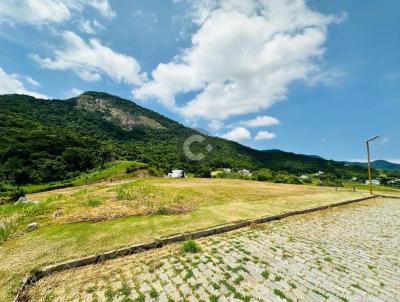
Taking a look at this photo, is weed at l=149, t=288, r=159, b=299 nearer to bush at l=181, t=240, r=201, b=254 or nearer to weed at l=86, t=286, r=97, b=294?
weed at l=86, t=286, r=97, b=294

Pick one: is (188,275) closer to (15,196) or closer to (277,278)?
(277,278)

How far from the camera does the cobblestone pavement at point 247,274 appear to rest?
518cm

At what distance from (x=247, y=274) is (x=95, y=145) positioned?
10535 cm

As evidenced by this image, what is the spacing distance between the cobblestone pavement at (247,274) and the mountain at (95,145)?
62945 mm

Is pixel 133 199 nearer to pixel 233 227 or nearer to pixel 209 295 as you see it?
pixel 233 227

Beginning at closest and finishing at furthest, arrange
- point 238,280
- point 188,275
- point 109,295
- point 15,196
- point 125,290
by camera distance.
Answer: point 109,295
point 125,290
point 238,280
point 188,275
point 15,196

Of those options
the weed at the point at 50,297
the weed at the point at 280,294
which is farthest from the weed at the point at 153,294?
the weed at the point at 280,294

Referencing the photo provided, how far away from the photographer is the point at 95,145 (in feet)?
329

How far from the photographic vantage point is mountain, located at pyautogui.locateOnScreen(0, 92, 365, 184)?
7019cm

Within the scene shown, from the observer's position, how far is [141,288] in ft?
17.8

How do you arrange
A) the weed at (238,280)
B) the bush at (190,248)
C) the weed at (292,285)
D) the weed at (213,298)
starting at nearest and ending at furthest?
the weed at (213,298) < the weed at (292,285) < the weed at (238,280) < the bush at (190,248)

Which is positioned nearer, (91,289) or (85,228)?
(91,289)

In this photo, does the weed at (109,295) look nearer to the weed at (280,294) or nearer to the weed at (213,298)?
the weed at (213,298)

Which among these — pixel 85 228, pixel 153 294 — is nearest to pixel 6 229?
pixel 85 228
